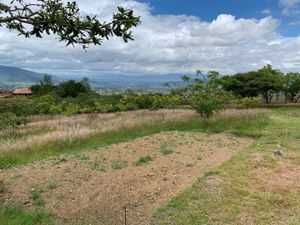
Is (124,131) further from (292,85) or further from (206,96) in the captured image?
(292,85)

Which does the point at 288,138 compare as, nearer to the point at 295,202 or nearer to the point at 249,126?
the point at 249,126

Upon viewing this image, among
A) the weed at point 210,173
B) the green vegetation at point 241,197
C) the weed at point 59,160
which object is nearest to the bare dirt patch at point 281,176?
the green vegetation at point 241,197

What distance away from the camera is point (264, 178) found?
24.6ft

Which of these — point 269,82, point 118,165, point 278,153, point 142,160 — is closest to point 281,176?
point 278,153

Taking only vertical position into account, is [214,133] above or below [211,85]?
below

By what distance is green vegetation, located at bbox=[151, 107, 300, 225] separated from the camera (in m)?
5.61

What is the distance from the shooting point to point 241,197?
645 cm

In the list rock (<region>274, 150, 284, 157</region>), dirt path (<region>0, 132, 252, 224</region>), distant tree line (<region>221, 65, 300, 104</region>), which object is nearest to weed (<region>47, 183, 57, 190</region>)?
dirt path (<region>0, 132, 252, 224</region>)

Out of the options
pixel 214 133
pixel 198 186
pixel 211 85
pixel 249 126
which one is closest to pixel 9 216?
pixel 198 186

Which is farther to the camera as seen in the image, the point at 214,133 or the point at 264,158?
the point at 214,133

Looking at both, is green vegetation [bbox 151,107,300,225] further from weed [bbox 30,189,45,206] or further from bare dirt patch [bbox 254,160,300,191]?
weed [bbox 30,189,45,206]

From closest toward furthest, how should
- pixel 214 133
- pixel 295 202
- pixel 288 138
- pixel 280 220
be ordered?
pixel 280 220 < pixel 295 202 < pixel 288 138 < pixel 214 133

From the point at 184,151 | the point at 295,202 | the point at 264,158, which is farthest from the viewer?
the point at 184,151

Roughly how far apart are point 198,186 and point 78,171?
230cm
